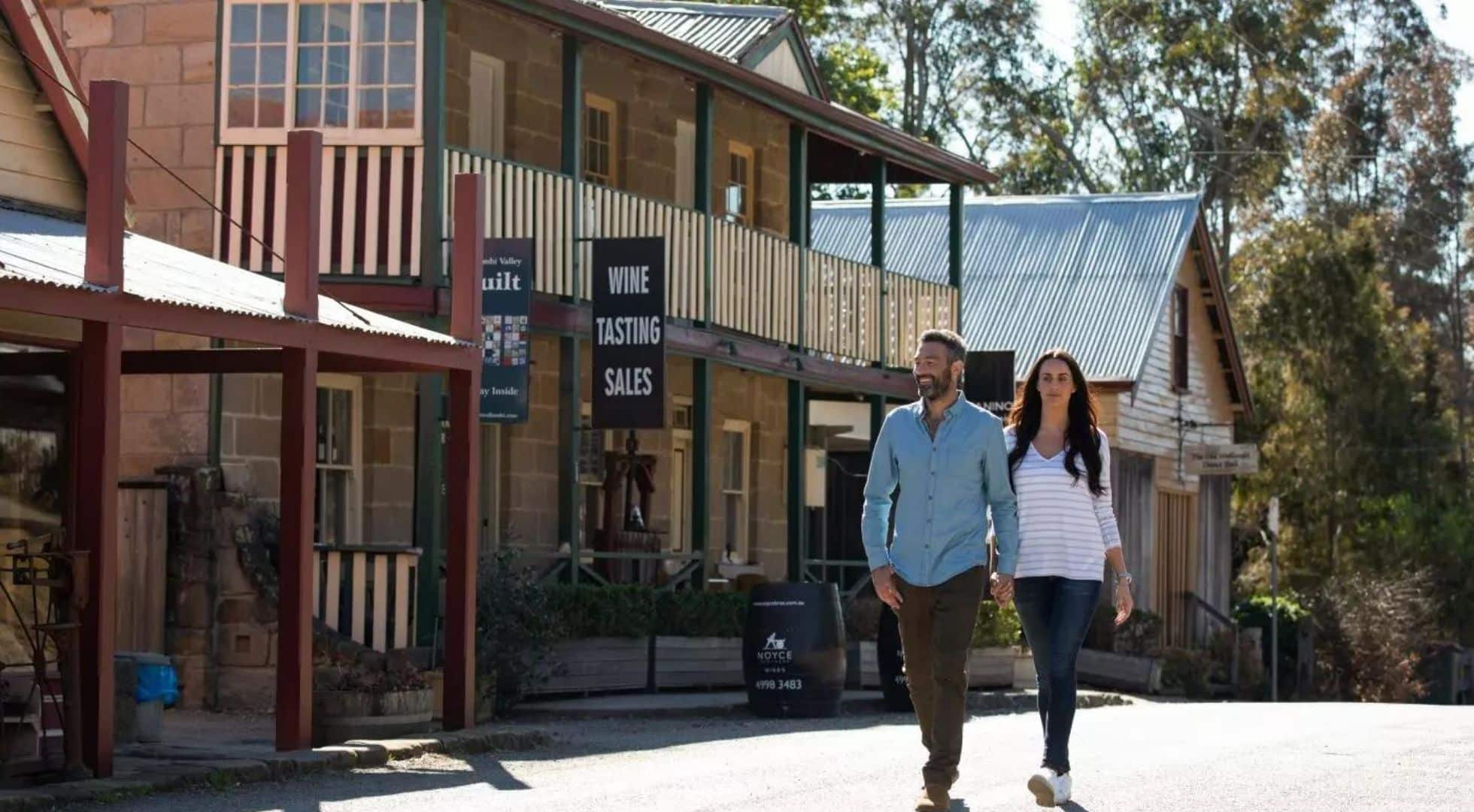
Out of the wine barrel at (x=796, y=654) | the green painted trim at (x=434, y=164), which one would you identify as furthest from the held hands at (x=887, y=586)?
the green painted trim at (x=434, y=164)

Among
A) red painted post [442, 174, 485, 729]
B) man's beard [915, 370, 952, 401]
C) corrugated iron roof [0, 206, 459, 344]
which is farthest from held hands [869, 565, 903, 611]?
red painted post [442, 174, 485, 729]

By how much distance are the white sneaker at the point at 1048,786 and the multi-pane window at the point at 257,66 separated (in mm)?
9922

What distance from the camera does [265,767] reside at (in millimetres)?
12211

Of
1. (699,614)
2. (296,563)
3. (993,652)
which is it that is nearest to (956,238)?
(993,652)

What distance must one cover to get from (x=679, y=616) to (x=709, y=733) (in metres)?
4.00

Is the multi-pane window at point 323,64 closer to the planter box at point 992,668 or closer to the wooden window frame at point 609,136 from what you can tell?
the wooden window frame at point 609,136

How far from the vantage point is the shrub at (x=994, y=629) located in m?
22.3

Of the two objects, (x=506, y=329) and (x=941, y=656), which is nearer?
(x=941, y=656)

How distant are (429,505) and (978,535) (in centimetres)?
788

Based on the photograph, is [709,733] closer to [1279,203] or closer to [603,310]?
[603,310]

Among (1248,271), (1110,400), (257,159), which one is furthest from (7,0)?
(1248,271)

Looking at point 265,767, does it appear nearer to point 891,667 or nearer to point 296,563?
point 296,563

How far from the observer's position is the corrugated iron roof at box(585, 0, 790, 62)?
24.6 metres

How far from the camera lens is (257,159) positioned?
18297 millimetres
